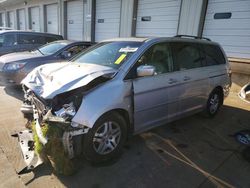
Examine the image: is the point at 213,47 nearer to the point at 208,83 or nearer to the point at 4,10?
the point at 208,83

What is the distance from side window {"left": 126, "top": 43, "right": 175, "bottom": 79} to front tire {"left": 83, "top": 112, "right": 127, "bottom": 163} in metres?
0.80

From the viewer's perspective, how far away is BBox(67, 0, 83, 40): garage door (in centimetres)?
1359

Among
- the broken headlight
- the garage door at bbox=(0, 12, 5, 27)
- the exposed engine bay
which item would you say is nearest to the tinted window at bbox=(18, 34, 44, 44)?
the exposed engine bay

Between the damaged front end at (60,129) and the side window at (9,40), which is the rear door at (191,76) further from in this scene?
the side window at (9,40)

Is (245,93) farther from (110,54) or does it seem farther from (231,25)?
(110,54)

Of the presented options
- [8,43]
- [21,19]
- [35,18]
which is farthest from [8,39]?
[21,19]

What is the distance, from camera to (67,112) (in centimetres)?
249

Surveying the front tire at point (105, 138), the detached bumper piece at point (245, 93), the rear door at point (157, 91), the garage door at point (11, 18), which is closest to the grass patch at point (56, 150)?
the front tire at point (105, 138)

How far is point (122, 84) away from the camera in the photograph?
290 centimetres

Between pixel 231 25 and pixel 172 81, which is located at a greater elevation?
pixel 231 25

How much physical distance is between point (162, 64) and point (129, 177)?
1.84 meters

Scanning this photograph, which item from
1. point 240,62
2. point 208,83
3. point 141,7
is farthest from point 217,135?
point 141,7

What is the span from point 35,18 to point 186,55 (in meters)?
18.3

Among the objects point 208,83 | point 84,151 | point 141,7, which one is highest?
point 141,7
